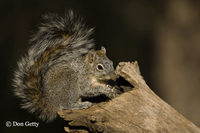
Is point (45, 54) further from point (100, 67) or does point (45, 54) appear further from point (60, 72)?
point (100, 67)

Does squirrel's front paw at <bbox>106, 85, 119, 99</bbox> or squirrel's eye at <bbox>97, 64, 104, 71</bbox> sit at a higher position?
squirrel's eye at <bbox>97, 64, 104, 71</bbox>

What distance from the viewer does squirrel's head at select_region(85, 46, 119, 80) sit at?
1986 millimetres

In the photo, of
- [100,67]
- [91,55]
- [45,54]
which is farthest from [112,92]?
[45,54]

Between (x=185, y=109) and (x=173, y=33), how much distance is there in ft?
3.91

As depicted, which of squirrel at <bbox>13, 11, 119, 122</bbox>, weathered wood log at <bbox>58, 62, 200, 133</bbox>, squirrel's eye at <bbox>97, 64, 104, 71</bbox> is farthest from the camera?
squirrel's eye at <bbox>97, 64, 104, 71</bbox>

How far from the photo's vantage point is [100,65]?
2.02 metres

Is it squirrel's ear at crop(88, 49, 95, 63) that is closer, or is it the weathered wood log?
the weathered wood log

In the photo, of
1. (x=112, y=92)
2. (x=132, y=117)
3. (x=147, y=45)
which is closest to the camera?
(x=132, y=117)

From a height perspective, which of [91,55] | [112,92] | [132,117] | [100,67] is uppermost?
[91,55]

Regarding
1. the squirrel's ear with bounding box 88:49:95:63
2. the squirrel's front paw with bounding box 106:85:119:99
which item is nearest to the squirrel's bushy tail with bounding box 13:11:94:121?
the squirrel's ear with bounding box 88:49:95:63

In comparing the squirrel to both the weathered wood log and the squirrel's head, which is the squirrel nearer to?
the squirrel's head

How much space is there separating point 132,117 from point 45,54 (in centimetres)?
96

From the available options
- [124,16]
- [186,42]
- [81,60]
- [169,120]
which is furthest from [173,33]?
[169,120]

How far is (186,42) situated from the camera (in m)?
3.39
